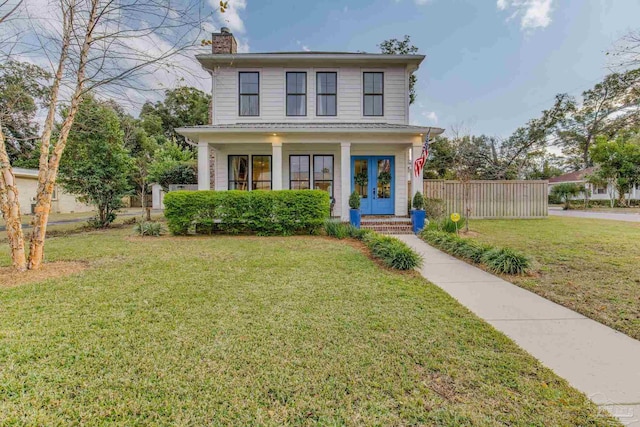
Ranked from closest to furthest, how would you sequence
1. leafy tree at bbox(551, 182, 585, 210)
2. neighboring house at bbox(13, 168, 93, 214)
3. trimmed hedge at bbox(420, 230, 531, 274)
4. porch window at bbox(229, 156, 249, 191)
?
trimmed hedge at bbox(420, 230, 531, 274), porch window at bbox(229, 156, 249, 191), neighboring house at bbox(13, 168, 93, 214), leafy tree at bbox(551, 182, 585, 210)

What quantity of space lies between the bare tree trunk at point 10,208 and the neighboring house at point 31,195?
13.4m

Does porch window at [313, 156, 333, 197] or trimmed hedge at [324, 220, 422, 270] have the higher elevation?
porch window at [313, 156, 333, 197]

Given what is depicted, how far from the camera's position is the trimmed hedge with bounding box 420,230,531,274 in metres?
5.17

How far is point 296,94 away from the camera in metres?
11.7

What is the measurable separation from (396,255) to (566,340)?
9.13 feet

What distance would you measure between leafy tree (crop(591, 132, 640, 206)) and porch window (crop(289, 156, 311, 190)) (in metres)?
24.4

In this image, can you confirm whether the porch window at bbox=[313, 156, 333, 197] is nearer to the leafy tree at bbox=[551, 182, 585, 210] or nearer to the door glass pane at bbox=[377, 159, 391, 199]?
the door glass pane at bbox=[377, 159, 391, 199]

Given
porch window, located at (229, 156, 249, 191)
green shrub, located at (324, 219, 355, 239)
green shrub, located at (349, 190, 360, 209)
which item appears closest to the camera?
green shrub, located at (324, 219, 355, 239)

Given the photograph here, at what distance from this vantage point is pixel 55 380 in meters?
2.12

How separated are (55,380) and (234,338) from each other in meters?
1.31

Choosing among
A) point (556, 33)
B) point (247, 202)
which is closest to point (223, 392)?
point (247, 202)

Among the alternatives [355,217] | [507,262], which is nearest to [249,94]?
[355,217]

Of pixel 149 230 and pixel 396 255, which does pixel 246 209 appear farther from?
pixel 396 255

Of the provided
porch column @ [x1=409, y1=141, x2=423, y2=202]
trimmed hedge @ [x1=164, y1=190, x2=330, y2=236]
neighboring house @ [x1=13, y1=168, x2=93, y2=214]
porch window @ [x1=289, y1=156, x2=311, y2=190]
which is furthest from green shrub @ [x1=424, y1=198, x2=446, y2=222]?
neighboring house @ [x1=13, y1=168, x2=93, y2=214]
